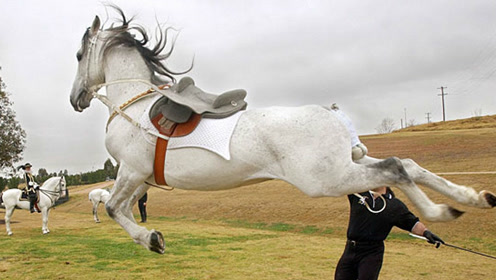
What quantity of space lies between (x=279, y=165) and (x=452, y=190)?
4.51 ft

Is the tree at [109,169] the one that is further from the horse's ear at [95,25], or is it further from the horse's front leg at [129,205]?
the horse's front leg at [129,205]

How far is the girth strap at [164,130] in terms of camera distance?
12.8 feet

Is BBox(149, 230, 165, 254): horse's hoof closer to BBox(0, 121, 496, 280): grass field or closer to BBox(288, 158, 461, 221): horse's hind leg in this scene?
BBox(288, 158, 461, 221): horse's hind leg

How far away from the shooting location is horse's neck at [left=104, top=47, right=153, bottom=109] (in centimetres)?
450

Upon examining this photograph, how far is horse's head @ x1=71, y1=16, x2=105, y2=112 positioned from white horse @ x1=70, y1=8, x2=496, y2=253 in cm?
65

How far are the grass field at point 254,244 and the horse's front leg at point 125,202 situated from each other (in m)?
6.46

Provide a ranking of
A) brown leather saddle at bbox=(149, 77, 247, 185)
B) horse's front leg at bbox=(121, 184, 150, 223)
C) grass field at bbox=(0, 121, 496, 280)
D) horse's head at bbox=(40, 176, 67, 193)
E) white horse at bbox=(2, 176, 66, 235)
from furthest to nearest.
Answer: horse's head at bbox=(40, 176, 67, 193) → white horse at bbox=(2, 176, 66, 235) → grass field at bbox=(0, 121, 496, 280) → horse's front leg at bbox=(121, 184, 150, 223) → brown leather saddle at bbox=(149, 77, 247, 185)

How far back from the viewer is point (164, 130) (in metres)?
3.95

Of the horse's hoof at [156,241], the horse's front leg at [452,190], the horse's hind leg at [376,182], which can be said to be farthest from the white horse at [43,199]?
the horse's front leg at [452,190]

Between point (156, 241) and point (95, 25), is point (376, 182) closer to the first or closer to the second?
point (156, 241)

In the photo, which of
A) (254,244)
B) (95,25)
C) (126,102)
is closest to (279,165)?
(126,102)

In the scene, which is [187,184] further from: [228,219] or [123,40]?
[228,219]

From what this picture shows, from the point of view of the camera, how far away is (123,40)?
4.74m

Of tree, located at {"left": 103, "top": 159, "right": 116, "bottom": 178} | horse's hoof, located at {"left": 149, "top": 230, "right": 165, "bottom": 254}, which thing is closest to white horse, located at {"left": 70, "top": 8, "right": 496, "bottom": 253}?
horse's hoof, located at {"left": 149, "top": 230, "right": 165, "bottom": 254}
